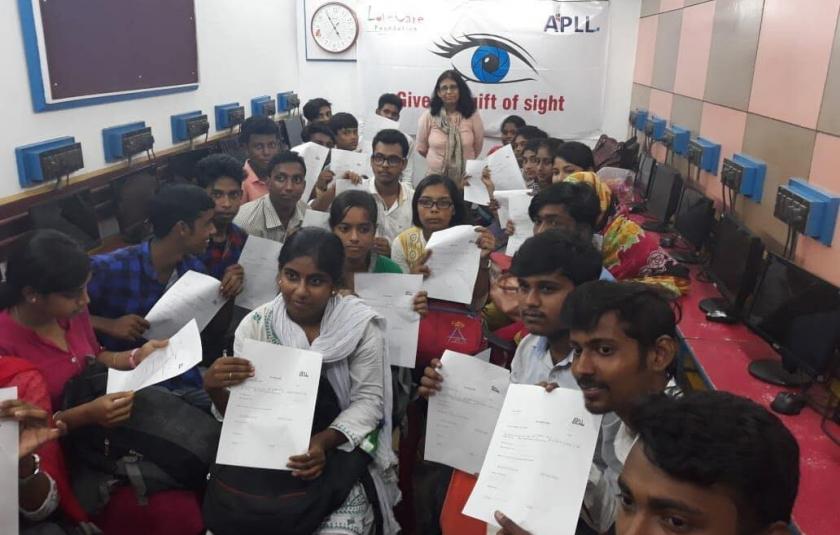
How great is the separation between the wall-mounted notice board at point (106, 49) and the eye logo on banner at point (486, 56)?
2.84 metres

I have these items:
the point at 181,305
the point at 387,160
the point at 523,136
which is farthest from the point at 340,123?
the point at 181,305

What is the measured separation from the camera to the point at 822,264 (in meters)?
2.38

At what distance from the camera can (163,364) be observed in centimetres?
165

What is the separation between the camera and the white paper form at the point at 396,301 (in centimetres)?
224

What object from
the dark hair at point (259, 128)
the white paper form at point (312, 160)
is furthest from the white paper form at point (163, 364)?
the dark hair at point (259, 128)

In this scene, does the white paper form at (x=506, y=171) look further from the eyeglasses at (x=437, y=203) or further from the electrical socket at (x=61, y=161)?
the electrical socket at (x=61, y=161)

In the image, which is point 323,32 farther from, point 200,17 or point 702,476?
point 702,476

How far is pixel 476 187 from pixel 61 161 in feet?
7.38

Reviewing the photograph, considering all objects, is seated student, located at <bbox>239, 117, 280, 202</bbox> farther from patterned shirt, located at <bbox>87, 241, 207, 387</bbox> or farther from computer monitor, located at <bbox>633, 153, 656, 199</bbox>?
computer monitor, located at <bbox>633, 153, 656, 199</bbox>

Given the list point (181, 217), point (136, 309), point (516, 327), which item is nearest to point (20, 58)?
point (181, 217)

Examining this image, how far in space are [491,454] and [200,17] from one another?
4.44 m

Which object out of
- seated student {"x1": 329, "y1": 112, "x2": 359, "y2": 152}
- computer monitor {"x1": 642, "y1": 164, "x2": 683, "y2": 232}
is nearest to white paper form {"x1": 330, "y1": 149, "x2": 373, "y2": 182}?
seated student {"x1": 329, "y1": 112, "x2": 359, "y2": 152}

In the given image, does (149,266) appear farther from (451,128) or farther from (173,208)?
(451,128)

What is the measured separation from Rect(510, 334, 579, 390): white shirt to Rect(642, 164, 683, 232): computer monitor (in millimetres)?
2461
